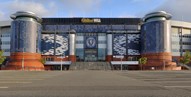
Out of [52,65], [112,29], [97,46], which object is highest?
[112,29]

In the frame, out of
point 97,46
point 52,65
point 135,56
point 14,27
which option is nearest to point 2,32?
point 14,27

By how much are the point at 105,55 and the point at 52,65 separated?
2621 cm

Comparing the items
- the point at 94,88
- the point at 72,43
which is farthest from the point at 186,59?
the point at 94,88

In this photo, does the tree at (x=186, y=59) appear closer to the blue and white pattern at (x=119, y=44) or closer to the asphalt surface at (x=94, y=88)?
the blue and white pattern at (x=119, y=44)

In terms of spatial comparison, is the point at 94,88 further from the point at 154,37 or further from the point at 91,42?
the point at 91,42

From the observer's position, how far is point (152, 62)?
4545 inches

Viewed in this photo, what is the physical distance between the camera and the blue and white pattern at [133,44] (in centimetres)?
12888

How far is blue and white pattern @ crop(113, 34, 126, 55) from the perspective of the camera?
128500mm

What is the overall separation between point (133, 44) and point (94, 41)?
18.9 m

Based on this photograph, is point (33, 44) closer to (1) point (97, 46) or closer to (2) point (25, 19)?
(2) point (25, 19)

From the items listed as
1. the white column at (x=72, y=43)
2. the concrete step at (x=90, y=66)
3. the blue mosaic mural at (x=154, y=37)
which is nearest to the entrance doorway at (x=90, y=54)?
the white column at (x=72, y=43)

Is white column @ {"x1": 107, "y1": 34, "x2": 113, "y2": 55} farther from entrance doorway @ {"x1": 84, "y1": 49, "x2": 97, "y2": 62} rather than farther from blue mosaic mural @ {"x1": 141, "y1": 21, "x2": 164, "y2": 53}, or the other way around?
blue mosaic mural @ {"x1": 141, "y1": 21, "x2": 164, "y2": 53}

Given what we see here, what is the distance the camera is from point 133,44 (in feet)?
425

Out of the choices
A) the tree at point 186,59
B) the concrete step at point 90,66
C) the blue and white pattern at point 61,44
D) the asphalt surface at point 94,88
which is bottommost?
the concrete step at point 90,66
